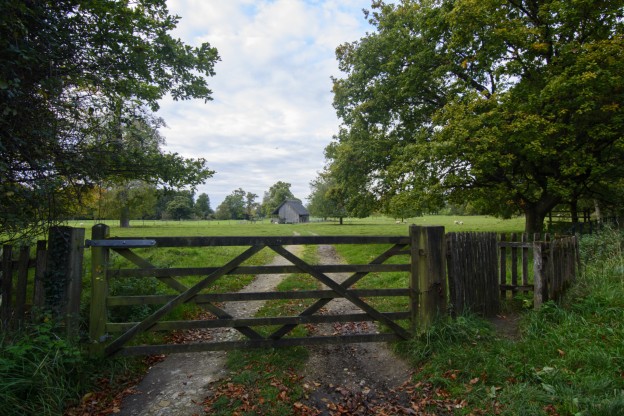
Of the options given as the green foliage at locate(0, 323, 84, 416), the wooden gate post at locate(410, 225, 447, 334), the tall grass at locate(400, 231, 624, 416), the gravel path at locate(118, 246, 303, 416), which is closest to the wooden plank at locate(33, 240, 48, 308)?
the green foliage at locate(0, 323, 84, 416)

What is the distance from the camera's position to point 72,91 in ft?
18.4

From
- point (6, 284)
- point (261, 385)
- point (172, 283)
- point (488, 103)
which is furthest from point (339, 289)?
point (488, 103)

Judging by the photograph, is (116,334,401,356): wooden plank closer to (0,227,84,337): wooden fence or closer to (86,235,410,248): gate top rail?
(0,227,84,337): wooden fence

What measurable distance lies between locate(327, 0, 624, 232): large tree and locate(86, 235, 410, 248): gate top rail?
9463 millimetres

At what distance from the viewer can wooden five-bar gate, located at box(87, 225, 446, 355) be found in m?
4.59

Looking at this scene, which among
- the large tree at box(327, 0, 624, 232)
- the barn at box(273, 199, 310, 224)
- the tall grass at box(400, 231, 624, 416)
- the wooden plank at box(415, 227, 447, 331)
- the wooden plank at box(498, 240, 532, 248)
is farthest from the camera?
the barn at box(273, 199, 310, 224)

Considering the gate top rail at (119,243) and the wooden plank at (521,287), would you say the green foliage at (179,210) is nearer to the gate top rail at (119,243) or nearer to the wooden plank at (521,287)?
the gate top rail at (119,243)

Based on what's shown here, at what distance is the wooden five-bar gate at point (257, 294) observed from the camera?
181 inches

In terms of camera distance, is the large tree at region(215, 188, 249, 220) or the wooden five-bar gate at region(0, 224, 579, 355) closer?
the wooden five-bar gate at region(0, 224, 579, 355)

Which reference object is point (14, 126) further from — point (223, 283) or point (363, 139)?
point (363, 139)

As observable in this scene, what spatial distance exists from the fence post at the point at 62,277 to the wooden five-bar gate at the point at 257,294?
0.98 ft

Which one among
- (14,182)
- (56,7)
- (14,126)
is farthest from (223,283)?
(56,7)

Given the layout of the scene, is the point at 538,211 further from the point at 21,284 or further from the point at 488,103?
the point at 21,284

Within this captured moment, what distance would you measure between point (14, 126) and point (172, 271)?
9.48 feet
